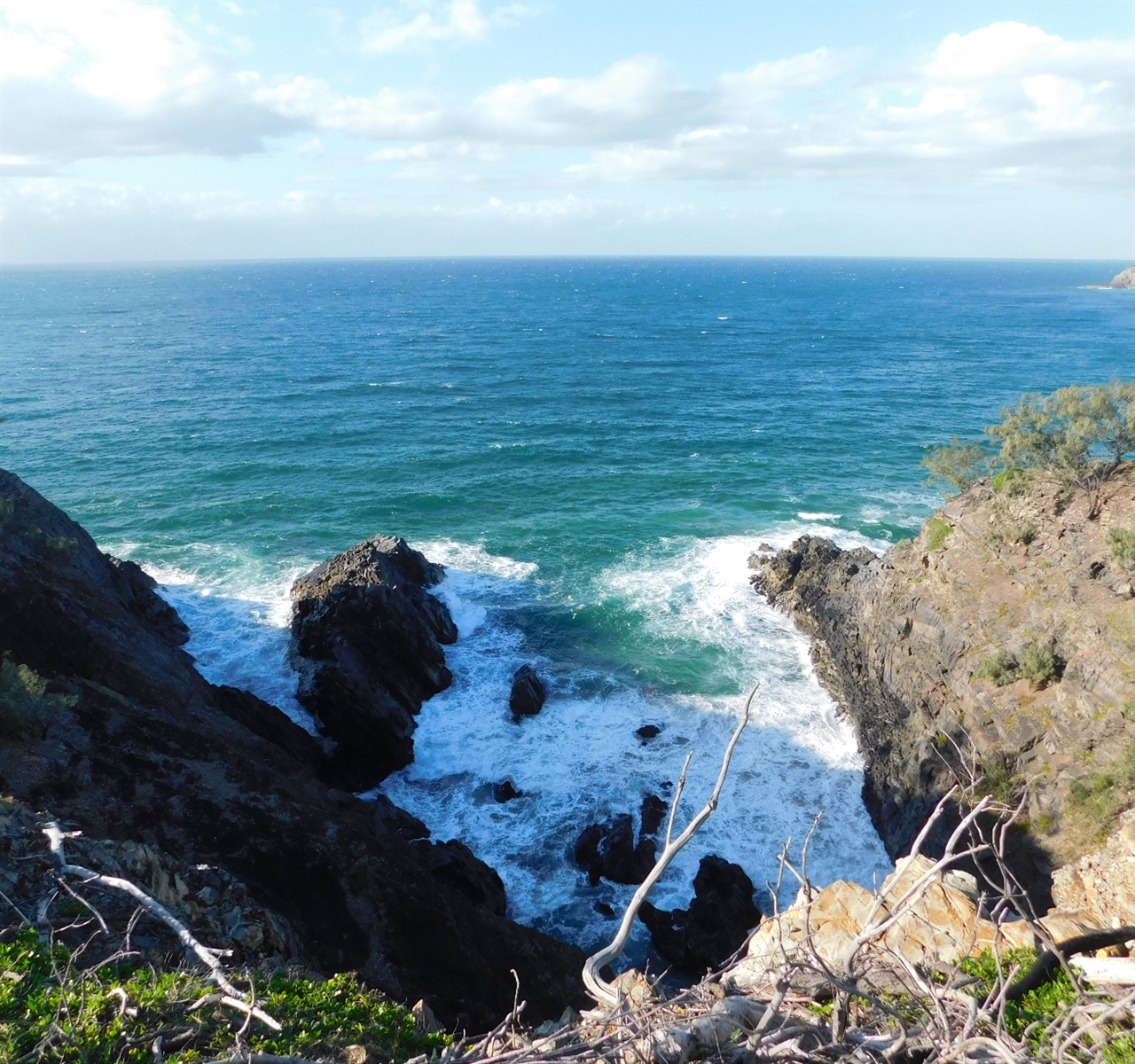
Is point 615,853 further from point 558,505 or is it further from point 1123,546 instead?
point 558,505

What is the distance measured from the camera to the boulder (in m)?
25.8

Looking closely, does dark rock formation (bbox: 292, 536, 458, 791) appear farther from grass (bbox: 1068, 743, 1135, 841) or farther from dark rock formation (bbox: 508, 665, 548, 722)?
grass (bbox: 1068, 743, 1135, 841)

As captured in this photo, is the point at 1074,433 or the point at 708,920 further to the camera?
the point at 1074,433

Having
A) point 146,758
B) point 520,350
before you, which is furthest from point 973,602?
point 520,350

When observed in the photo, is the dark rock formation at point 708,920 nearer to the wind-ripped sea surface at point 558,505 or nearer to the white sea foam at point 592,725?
the white sea foam at point 592,725

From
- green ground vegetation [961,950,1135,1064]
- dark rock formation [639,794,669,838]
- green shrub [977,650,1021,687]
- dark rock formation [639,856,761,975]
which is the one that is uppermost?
green ground vegetation [961,950,1135,1064]

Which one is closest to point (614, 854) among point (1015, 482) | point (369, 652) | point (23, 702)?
point (369, 652)

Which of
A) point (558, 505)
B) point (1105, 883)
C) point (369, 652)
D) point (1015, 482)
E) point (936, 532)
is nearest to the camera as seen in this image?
point (1105, 883)

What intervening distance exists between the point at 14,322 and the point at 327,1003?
17139cm

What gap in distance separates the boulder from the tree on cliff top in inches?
882

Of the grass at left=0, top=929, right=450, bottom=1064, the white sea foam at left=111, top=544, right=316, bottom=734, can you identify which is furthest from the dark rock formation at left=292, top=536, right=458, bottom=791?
the grass at left=0, top=929, right=450, bottom=1064

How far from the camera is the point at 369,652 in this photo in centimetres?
3400

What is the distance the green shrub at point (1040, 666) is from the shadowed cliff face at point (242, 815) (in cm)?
1812

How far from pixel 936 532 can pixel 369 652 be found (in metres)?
27.1
